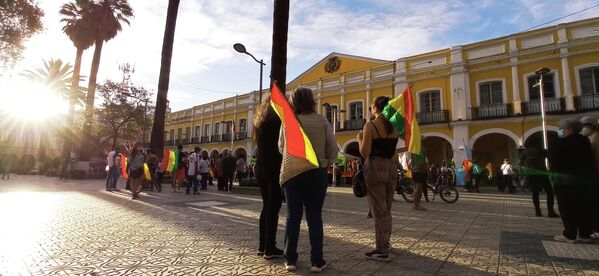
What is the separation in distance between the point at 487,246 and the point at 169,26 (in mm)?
14897

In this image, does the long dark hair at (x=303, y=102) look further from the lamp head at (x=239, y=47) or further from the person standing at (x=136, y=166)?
the lamp head at (x=239, y=47)

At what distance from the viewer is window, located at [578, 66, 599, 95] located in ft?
61.6

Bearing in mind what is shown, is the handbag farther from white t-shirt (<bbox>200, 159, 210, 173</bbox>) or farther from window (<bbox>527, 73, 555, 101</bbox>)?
window (<bbox>527, 73, 555, 101</bbox>)

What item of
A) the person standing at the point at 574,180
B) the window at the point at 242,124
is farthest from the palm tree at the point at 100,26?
the person standing at the point at 574,180

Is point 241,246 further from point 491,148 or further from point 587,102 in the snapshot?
point 491,148

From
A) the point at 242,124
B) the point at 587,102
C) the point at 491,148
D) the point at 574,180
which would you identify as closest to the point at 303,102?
the point at 574,180

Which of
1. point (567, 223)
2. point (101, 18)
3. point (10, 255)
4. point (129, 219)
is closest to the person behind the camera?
point (10, 255)

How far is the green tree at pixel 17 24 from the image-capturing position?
13703mm

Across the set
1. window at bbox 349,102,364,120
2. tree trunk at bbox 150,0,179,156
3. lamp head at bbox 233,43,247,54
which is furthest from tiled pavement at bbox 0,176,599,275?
window at bbox 349,102,364,120

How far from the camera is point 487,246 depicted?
403 cm

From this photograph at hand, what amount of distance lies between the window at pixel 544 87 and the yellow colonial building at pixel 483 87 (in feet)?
0.16

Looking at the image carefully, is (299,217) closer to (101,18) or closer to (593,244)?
(593,244)

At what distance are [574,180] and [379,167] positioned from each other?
2.83 m

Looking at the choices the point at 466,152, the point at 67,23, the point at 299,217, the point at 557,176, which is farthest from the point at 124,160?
the point at 67,23
